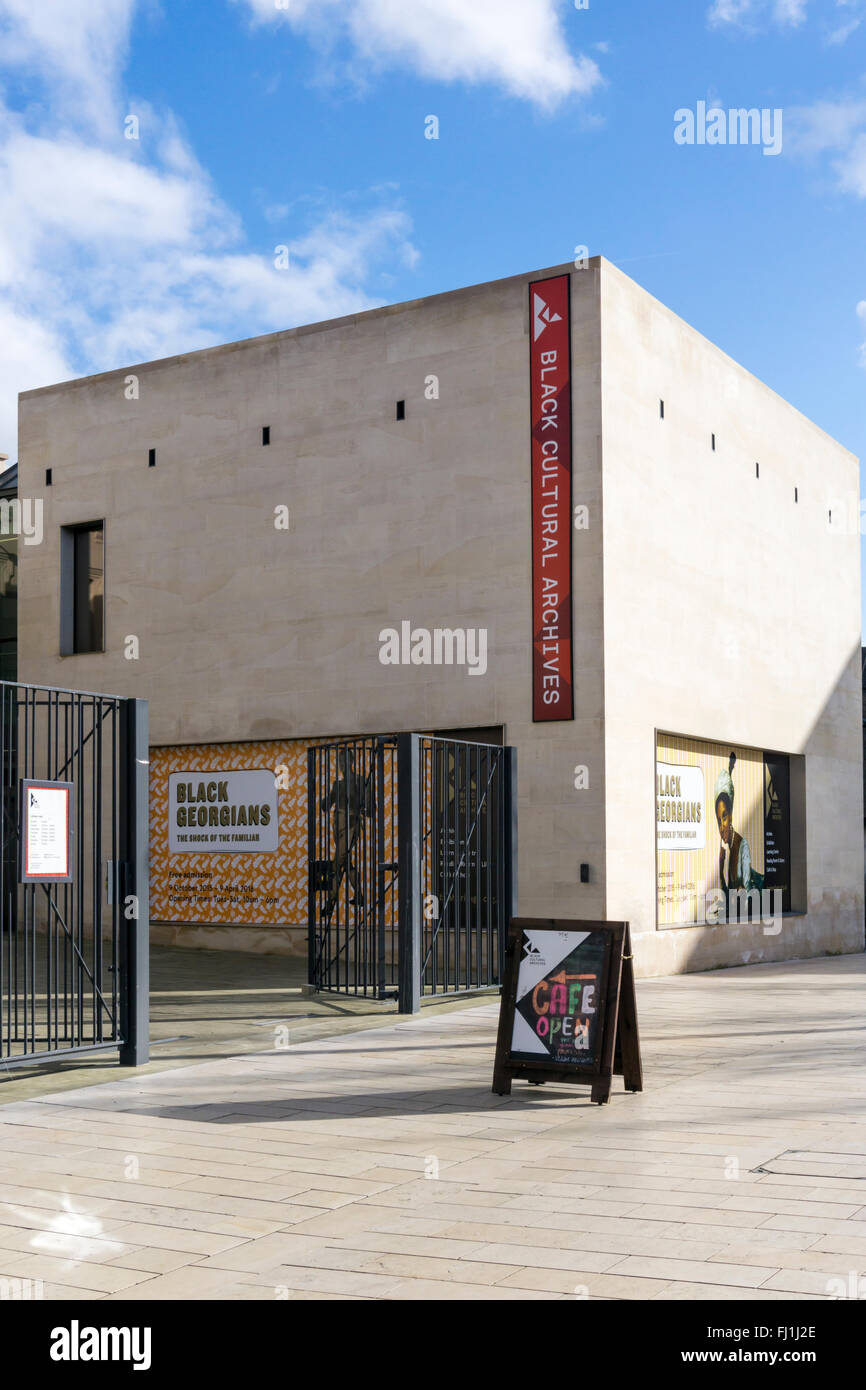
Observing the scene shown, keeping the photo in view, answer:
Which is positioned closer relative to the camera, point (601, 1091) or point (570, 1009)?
point (601, 1091)

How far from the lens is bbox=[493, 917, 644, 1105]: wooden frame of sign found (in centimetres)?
864

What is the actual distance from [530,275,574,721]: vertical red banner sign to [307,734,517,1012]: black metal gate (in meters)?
1.29

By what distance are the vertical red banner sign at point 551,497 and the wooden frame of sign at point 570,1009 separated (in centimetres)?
815

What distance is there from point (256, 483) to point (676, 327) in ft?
20.2

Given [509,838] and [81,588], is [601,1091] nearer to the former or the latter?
[509,838]

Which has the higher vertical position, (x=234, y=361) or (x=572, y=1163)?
(x=234, y=361)

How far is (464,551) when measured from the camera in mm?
17984

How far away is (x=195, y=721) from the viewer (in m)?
20.3

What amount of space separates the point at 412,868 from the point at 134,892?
3.68 m

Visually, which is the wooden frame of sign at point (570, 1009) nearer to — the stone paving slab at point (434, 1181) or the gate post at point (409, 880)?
the stone paving slab at point (434, 1181)

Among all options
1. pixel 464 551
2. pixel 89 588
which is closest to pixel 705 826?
pixel 464 551
